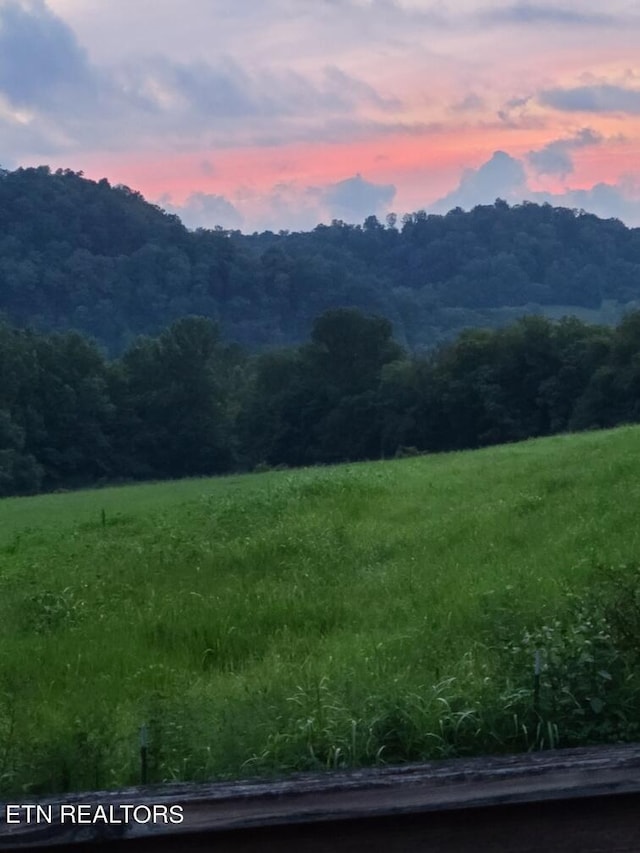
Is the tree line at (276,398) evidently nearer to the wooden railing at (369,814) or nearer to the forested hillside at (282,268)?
the forested hillside at (282,268)

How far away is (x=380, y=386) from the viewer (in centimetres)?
5497

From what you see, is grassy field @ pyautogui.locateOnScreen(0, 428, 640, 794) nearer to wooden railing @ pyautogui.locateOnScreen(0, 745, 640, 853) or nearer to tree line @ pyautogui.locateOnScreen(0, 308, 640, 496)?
wooden railing @ pyautogui.locateOnScreen(0, 745, 640, 853)

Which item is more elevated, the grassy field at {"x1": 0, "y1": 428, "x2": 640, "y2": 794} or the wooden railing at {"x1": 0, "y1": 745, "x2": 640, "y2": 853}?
the wooden railing at {"x1": 0, "y1": 745, "x2": 640, "y2": 853}

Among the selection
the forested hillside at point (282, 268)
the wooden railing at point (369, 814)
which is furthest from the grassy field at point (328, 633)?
the forested hillside at point (282, 268)

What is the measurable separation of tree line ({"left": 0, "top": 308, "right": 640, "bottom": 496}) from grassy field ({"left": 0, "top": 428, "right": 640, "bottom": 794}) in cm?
3560

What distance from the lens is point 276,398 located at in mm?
57469

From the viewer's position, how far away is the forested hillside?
9294 cm

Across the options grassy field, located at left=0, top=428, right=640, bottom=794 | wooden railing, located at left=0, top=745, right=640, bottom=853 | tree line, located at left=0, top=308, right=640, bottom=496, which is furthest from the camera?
tree line, located at left=0, top=308, right=640, bottom=496

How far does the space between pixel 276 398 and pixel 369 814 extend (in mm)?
55447

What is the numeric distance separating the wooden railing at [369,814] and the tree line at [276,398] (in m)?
46.1

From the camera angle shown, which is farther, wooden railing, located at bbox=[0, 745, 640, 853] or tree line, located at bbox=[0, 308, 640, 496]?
tree line, located at bbox=[0, 308, 640, 496]

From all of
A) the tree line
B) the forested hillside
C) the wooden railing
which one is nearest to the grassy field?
the wooden railing

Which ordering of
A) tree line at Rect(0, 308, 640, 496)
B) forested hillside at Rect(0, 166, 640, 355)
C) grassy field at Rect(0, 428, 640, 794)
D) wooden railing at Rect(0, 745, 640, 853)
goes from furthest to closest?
forested hillside at Rect(0, 166, 640, 355)
tree line at Rect(0, 308, 640, 496)
grassy field at Rect(0, 428, 640, 794)
wooden railing at Rect(0, 745, 640, 853)

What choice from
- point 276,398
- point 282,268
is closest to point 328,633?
point 276,398
